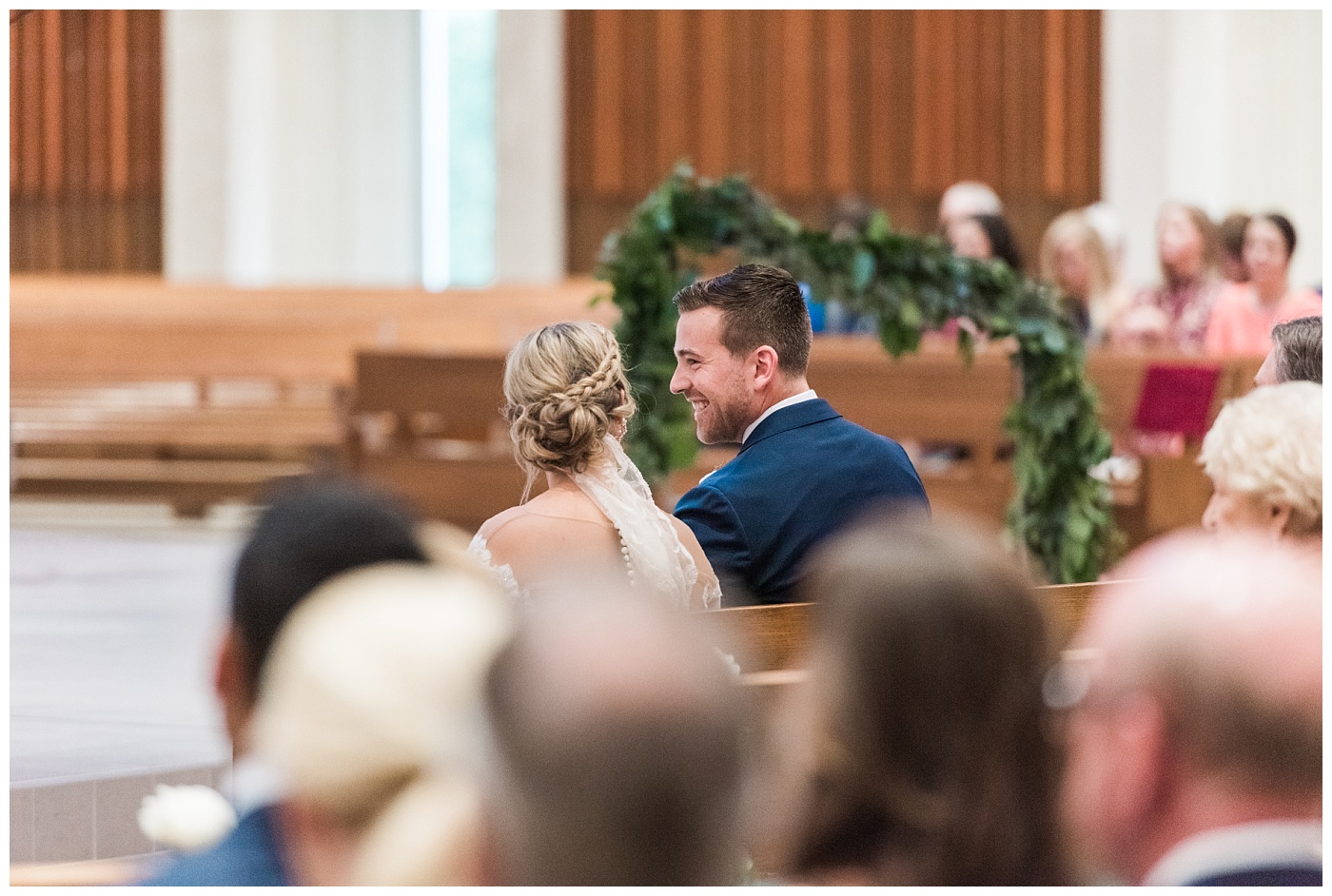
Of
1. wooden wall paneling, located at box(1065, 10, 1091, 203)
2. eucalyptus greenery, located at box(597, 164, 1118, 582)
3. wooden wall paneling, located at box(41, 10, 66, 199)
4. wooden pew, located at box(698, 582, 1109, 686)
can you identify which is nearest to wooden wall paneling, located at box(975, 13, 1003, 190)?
wooden wall paneling, located at box(1065, 10, 1091, 203)

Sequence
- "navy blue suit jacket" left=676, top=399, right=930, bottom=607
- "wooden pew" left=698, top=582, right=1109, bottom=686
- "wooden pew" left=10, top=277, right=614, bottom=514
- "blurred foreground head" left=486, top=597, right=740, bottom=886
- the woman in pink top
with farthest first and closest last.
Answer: "wooden pew" left=10, top=277, right=614, bottom=514 < the woman in pink top < "navy blue suit jacket" left=676, top=399, right=930, bottom=607 < "wooden pew" left=698, top=582, right=1109, bottom=686 < "blurred foreground head" left=486, top=597, right=740, bottom=886

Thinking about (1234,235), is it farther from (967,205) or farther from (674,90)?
(674,90)

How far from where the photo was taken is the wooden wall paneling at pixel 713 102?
15.1m

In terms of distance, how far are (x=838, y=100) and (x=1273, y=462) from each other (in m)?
13.1

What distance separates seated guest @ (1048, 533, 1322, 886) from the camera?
4.67 feet

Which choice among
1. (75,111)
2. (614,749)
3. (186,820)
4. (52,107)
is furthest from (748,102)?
(614,749)

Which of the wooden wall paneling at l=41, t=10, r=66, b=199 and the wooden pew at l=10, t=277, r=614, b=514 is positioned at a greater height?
the wooden wall paneling at l=41, t=10, r=66, b=199

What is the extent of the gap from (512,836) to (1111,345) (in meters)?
7.27

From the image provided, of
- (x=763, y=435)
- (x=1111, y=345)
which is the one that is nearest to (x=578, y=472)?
(x=763, y=435)

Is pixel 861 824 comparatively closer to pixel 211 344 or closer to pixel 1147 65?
pixel 211 344

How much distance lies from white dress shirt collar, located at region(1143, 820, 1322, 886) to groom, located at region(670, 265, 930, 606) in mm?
1760

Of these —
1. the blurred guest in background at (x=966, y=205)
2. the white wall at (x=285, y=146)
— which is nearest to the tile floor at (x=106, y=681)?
the blurred guest in background at (x=966, y=205)

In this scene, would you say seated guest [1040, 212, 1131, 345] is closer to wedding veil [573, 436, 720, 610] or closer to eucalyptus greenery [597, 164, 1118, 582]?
eucalyptus greenery [597, 164, 1118, 582]

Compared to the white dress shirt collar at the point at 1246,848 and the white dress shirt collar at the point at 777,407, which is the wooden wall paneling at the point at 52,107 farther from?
the white dress shirt collar at the point at 1246,848
